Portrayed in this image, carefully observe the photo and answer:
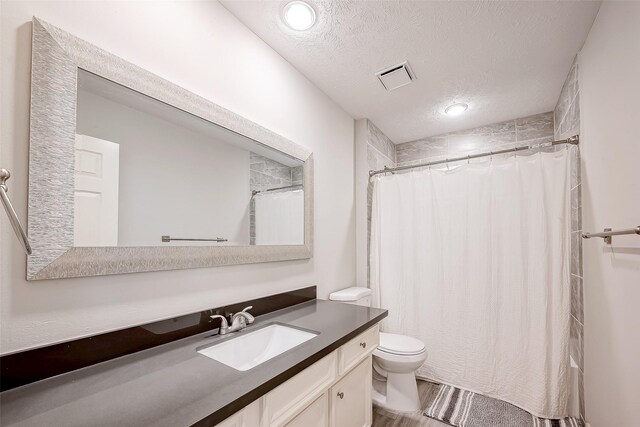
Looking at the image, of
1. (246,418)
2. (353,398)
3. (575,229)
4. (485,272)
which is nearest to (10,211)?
(246,418)

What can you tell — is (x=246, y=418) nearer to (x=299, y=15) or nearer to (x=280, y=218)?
(x=280, y=218)

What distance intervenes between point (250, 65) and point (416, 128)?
1947 mm

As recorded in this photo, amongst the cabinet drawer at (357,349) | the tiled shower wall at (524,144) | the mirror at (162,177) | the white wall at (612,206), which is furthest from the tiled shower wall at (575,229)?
the mirror at (162,177)

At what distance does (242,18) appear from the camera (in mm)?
1442

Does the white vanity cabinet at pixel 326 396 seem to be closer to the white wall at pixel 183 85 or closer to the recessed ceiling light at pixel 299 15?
the white wall at pixel 183 85

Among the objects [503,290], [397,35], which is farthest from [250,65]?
[503,290]

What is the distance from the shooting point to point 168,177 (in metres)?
1.14

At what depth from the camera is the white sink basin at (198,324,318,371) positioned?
3.71ft

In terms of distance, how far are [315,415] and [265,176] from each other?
1203mm

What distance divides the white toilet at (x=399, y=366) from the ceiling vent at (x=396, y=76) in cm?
163

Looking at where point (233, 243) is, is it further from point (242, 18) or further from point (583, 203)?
point (583, 203)

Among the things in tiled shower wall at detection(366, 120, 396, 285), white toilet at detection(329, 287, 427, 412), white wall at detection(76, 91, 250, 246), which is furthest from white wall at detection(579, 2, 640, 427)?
white wall at detection(76, 91, 250, 246)

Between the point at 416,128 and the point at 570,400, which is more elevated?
the point at 416,128

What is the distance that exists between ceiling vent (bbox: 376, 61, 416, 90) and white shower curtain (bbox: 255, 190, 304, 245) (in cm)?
103
